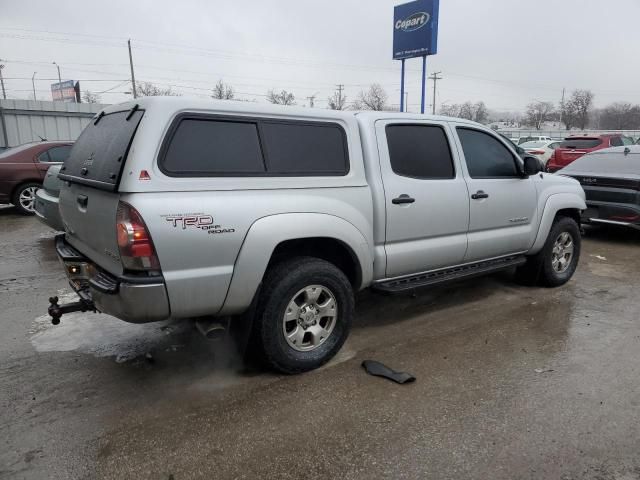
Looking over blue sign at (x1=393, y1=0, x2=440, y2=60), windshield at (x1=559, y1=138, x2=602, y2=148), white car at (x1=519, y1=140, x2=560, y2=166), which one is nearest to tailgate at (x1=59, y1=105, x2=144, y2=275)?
windshield at (x1=559, y1=138, x2=602, y2=148)

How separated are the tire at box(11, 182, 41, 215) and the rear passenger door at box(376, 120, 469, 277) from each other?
28.8 ft

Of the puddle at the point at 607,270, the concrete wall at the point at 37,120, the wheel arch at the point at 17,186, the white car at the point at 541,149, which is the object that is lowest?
the puddle at the point at 607,270

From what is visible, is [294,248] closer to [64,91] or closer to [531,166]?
[531,166]

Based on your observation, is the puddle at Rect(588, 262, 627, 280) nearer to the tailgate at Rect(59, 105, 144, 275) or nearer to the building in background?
the tailgate at Rect(59, 105, 144, 275)

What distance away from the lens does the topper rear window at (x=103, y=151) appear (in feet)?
9.80

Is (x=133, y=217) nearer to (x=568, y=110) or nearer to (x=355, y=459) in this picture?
(x=355, y=459)

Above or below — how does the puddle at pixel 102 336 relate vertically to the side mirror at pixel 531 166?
below

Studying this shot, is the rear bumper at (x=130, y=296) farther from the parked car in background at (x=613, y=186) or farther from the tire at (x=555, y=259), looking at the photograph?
the parked car in background at (x=613, y=186)

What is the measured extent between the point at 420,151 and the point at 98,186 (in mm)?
2614

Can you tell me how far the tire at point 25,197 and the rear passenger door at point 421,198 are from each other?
8785 mm

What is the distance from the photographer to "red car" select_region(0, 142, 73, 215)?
987 centimetres

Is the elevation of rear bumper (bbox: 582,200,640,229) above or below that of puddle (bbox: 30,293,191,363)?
above

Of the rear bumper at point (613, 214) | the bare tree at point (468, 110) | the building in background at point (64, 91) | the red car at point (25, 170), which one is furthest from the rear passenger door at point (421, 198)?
the bare tree at point (468, 110)

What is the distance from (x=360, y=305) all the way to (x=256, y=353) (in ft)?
6.06
